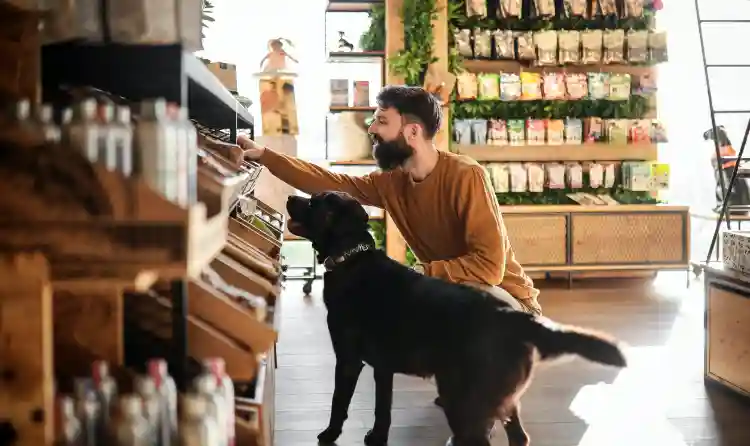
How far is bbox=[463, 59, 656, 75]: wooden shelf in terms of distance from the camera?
6.92 m

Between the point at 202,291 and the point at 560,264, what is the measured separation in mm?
5085

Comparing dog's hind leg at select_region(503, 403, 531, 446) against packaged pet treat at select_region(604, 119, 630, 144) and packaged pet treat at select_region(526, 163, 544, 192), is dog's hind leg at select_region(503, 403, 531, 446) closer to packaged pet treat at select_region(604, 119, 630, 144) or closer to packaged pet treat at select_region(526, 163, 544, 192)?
packaged pet treat at select_region(526, 163, 544, 192)

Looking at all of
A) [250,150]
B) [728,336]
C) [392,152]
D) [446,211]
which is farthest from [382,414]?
[728,336]

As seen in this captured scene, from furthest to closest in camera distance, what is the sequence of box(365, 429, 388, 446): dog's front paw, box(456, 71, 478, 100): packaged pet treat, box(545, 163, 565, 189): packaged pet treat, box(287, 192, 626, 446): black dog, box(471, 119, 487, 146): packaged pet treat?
box(545, 163, 565, 189): packaged pet treat → box(471, 119, 487, 146): packaged pet treat → box(456, 71, 478, 100): packaged pet treat → box(365, 429, 388, 446): dog's front paw → box(287, 192, 626, 446): black dog

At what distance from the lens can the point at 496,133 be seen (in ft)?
22.2

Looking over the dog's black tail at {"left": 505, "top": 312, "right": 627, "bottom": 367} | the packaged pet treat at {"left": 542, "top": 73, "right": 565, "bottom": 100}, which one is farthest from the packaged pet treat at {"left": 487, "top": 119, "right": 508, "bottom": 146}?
the dog's black tail at {"left": 505, "top": 312, "right": 627, "bottom": 367}

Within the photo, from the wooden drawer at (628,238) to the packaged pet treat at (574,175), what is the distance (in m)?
0.42

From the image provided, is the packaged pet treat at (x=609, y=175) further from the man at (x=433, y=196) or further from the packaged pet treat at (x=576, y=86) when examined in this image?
the man at (x=433, y=196)

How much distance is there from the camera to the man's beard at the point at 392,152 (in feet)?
10.3

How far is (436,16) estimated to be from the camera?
655 cm

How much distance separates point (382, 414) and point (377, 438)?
0.09 meters

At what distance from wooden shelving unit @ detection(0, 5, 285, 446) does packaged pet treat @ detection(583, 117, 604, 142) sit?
5429mm

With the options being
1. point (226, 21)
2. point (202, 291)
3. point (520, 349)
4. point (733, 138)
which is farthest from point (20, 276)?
point (733, 138)

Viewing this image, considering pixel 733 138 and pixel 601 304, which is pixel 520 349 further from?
pixel 733 138
